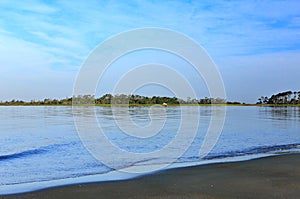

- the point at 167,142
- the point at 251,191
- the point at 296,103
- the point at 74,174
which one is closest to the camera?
the point at 251,191

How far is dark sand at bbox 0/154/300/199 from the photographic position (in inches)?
295

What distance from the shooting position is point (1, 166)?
12336 millimetres

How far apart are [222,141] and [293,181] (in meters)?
11.4

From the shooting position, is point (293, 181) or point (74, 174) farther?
point (74, 174)

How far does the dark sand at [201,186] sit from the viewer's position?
750 centimetres

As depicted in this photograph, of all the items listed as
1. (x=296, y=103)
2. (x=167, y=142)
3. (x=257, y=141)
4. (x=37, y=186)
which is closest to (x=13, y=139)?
(x=167, y=142)

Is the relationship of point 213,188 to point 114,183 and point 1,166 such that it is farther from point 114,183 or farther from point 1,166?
point 1,166

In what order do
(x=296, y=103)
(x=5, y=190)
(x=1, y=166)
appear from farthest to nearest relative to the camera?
1. (x=296, y=103)
2. (x=1, y=166)
3. (x=5, y=190)

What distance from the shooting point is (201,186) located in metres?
8.30

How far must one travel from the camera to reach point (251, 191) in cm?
778

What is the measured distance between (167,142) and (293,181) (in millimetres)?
11303

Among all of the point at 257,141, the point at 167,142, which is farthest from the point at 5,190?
the point at 257,141

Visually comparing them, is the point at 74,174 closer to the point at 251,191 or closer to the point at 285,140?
the point at 251,191

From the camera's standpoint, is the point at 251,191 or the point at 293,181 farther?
the point at 293,181
